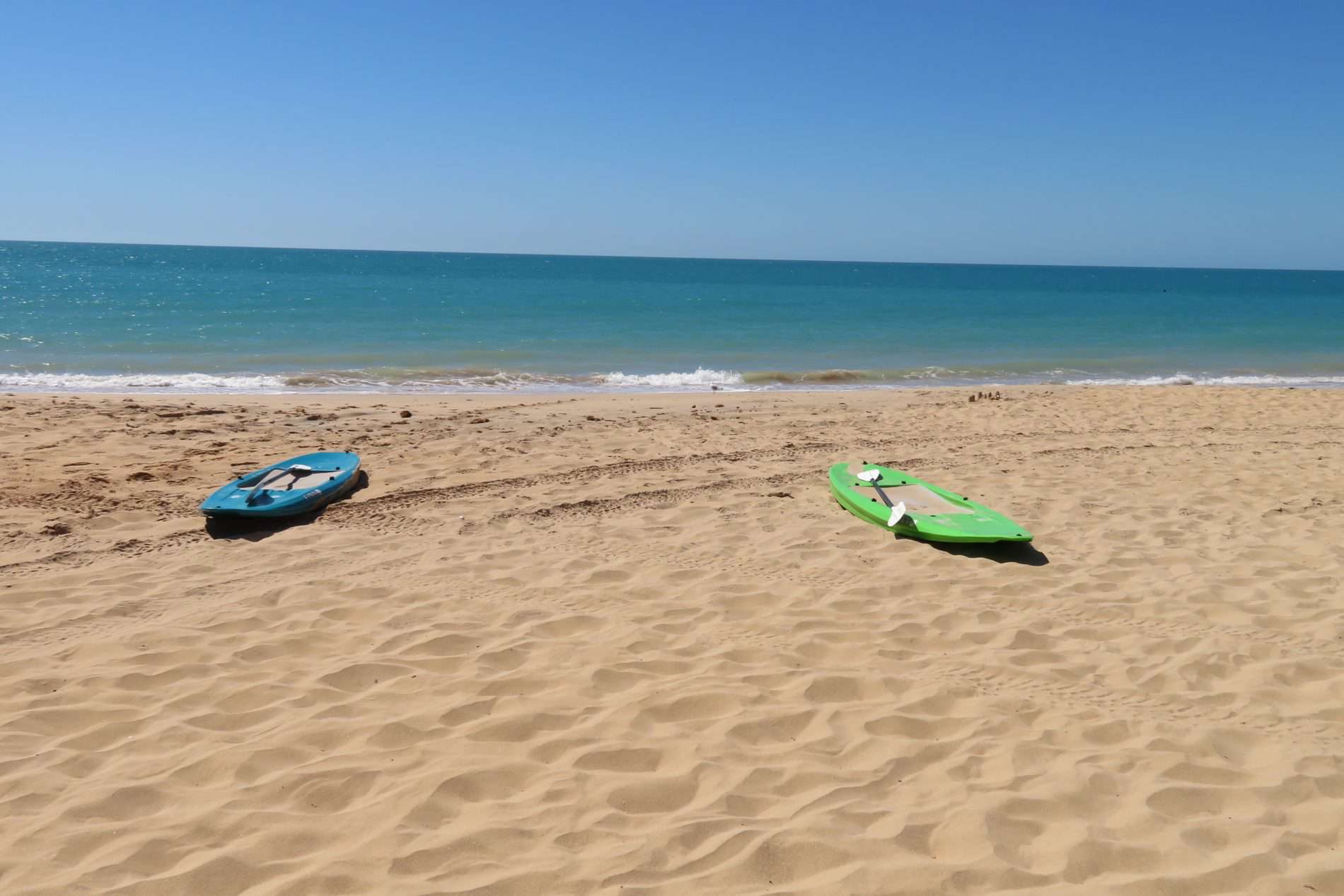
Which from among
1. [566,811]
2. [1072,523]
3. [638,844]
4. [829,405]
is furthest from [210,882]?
[829,405]

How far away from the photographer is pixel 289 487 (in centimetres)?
678

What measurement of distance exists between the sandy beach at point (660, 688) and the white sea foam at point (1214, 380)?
11.8 metres

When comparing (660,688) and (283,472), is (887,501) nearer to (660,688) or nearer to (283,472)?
(660,688)

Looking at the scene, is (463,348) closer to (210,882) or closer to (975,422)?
(975,422)

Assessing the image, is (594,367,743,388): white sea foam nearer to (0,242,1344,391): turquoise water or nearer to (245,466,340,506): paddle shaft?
(0,242,1344,391): turquoise water

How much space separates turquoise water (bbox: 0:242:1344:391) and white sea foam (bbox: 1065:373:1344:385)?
121 millimetres

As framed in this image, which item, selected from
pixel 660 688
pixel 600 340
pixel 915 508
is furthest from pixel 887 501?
pixel 600 340

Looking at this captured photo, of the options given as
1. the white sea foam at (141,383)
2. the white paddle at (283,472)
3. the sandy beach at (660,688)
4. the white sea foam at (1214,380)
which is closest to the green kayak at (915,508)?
the sandy beach at (660,688)

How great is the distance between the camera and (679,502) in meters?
6.86

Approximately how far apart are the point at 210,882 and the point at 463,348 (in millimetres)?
19432

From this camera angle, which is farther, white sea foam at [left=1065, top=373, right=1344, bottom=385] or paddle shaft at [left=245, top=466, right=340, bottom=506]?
white sea foam at [left=1065, top=373, right=1344, bottom=385]

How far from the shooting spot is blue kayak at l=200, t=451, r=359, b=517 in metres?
6.20

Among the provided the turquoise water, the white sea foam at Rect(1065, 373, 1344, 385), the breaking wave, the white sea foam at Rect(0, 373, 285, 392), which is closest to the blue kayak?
the breaking wave

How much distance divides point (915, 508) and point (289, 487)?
15.7ft
